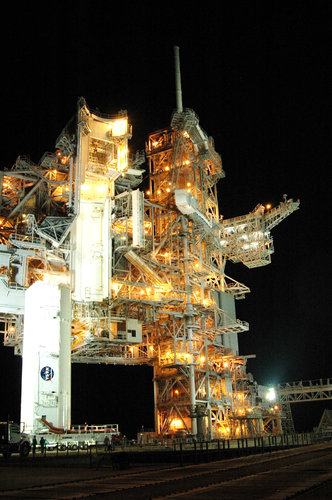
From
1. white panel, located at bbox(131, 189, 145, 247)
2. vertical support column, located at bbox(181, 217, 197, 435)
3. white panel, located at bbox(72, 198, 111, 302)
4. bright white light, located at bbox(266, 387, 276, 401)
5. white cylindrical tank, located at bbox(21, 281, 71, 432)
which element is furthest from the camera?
bright white light, located at bbox(266, 387, 276, 401)

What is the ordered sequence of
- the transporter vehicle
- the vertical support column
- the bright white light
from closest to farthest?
→ the transporter vehicle
the vertical support column
the bright white light

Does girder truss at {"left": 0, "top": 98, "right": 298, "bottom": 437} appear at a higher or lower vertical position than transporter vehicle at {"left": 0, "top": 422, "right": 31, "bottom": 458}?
higher

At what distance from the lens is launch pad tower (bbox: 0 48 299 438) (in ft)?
102

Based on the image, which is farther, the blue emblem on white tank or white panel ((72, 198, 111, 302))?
white panel ((72, 198, 111, 302))

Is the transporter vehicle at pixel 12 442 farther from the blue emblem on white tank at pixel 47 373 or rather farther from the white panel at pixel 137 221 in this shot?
the white panel at pixel 137 221

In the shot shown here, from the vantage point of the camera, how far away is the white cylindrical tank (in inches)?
1118

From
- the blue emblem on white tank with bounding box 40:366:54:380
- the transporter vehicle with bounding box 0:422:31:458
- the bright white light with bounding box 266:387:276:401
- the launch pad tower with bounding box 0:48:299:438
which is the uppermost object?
the launch pad tower with bounding box 0:48:299:438

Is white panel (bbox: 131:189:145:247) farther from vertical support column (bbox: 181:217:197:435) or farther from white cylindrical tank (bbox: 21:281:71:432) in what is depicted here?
white cylindrical tank (bbox: 21:281:71:432)

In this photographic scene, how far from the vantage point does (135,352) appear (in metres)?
43.4

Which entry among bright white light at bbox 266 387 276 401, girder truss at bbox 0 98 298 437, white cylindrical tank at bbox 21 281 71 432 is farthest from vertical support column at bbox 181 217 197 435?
bright white light at bbox 266 387 276 401

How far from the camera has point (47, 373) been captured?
2897 cm

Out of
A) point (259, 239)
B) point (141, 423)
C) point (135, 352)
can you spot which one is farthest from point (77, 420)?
point (259, 239)

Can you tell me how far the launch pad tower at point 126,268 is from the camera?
3112 cm

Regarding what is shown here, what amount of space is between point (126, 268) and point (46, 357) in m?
13.7
